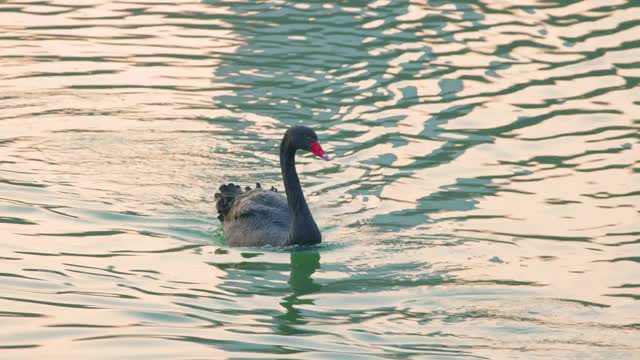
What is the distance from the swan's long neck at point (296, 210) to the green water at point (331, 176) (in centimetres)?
17

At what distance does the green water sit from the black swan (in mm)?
194

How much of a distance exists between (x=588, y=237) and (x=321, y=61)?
7723mm

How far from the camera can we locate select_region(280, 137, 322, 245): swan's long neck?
46.5 feet

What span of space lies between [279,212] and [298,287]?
2.07 metres

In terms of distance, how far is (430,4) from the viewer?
2445 centimetres

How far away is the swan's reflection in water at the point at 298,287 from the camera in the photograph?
1173 centimetres

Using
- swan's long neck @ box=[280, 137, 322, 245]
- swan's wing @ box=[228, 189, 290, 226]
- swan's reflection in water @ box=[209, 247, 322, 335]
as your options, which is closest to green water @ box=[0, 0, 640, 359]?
swan's reflection in water @ box=[209, 247, 322, 335]

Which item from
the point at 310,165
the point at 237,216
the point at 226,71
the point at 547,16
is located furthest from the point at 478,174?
the point at 547,16

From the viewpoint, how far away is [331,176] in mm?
16562

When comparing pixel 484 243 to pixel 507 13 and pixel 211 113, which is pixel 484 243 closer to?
pixel 211 113

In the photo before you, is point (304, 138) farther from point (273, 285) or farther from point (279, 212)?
point (273, 285)

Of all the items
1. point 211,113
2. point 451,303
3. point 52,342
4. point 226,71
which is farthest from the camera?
point 226,71

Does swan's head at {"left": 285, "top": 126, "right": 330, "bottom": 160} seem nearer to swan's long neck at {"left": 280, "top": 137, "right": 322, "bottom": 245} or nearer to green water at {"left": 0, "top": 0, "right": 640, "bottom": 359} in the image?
swan's long neck at {"left": 280, "top": 137, "right": 322, "bottom": 245}

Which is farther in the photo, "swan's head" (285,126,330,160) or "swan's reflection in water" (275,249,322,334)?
"swan's head" (285,126,330,160)
